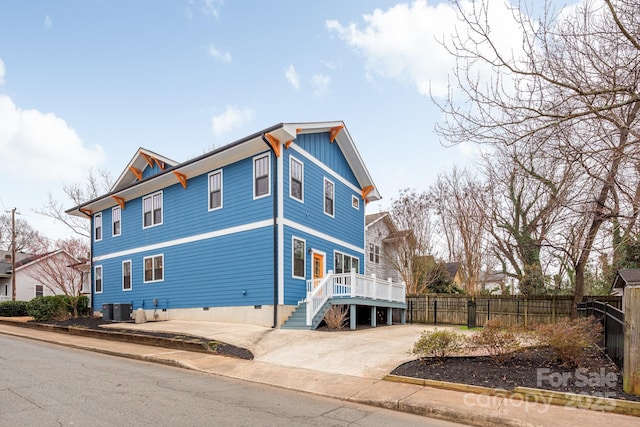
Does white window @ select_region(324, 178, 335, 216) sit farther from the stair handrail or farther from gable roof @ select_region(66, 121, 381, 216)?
the stair handrail

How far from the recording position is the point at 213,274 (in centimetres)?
1666

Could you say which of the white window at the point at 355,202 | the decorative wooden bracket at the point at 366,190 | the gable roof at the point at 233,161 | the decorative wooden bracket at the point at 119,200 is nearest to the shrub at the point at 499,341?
the gable roof at the point at 233,161

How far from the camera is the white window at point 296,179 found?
1574 cm

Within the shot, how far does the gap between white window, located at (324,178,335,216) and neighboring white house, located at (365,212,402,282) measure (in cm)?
1039

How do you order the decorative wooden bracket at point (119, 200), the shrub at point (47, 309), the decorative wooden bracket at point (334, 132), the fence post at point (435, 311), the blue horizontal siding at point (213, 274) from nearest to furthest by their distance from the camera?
the blue horizontal siding at point (213, 274) → the decorative wooden bracket at point (334, 132) → the fence post at point (435, 311) → the shrub at point (47, 309) → the decorative wooden bracket at point (119, 200)

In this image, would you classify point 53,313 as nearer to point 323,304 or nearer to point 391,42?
point 323,304

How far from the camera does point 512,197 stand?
1905 cm

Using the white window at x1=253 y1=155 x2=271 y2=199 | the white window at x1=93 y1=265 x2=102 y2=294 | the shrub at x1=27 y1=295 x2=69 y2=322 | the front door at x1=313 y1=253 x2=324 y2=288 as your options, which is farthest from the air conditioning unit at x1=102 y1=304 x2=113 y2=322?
the front door at x1=313 y1=253 x2=324 y2=288

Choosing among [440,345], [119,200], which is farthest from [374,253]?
[440,345]

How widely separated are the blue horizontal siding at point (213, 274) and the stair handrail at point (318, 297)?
1541 millimetres

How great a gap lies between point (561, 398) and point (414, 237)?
20.2m

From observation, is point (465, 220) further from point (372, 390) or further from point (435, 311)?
point (372, 390)

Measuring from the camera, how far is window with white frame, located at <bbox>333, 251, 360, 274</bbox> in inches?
750

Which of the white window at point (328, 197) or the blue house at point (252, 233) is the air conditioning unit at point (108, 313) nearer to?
the blue house at point (252, 233)
